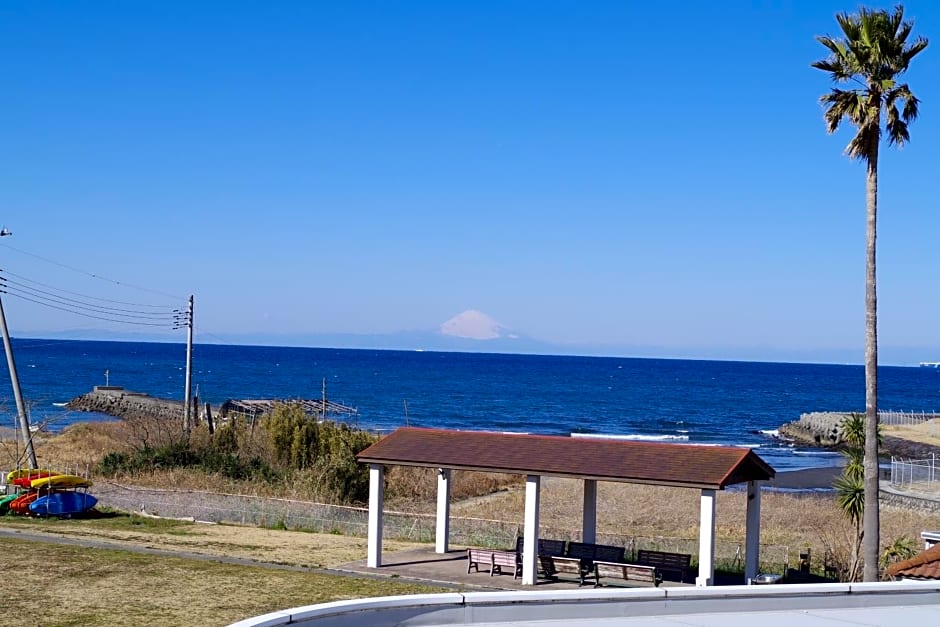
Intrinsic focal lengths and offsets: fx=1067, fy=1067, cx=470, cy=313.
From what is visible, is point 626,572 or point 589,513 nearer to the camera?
point 626,572

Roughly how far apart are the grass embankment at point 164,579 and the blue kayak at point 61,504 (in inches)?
76.9

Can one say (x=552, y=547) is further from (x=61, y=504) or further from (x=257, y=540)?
(x=61, y=504)

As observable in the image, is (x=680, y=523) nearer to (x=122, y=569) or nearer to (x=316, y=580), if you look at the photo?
(x=316, y=580)

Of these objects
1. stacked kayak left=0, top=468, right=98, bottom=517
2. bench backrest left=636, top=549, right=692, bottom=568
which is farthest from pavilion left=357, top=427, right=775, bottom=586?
stacked kayak left=0, top=468, right=98, bottom=517

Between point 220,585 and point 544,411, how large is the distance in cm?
9321

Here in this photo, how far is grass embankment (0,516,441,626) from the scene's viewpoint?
1908cm

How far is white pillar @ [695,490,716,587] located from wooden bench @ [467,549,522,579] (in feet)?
14.4

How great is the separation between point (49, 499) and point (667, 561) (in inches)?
760

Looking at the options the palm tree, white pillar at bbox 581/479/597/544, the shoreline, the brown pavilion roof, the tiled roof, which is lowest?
the shoreline

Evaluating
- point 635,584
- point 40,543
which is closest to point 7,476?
point 40,543

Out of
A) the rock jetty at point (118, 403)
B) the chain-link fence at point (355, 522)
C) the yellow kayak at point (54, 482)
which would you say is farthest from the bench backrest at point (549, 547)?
the rock jetty at point (118, 403)

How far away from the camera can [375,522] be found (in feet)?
82.4

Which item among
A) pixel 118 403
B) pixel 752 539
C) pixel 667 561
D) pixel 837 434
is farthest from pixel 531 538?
pixel 118 403

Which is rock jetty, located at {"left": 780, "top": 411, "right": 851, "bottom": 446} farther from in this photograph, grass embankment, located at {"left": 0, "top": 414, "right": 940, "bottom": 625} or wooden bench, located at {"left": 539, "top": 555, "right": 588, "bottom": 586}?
wooden bench, located at {"left": 539, "top": 555, "right": 588, "bottom": 586}
